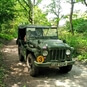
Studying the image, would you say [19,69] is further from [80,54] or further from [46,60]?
[80,54]

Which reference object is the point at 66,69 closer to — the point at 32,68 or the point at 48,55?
the point at 48,55

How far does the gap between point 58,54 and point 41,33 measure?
202 cm

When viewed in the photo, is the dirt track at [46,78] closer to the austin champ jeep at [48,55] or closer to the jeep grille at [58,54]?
the austin champ jeep at [48,55]

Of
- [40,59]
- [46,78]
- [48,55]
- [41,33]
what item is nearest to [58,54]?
[48,55]

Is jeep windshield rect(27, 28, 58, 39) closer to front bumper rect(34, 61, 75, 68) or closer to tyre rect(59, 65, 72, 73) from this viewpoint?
tyre rect(59, 65, 72, 73)

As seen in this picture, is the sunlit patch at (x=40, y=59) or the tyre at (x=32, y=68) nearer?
the sunlit patch at (x=40, y=59)

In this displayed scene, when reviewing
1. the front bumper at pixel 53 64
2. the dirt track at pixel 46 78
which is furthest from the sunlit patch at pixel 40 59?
the dirt track at pixel 46 78

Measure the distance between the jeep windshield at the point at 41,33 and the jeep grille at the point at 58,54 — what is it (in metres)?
1.72

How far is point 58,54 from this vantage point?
27.1ft

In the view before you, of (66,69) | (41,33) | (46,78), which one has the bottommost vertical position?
(46,78)

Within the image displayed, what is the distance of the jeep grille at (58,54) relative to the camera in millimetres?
8195

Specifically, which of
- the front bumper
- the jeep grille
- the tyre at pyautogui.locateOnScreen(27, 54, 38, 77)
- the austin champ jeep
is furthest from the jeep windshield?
the front bumper

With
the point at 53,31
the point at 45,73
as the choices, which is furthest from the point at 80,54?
the point at 45,73

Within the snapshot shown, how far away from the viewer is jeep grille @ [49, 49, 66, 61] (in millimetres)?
8195
